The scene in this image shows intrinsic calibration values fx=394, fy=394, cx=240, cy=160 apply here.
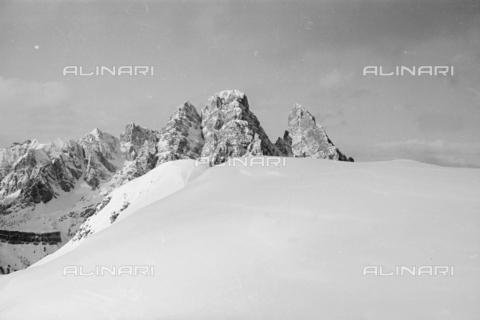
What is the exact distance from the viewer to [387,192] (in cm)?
799

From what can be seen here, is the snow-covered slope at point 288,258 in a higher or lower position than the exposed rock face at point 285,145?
lower

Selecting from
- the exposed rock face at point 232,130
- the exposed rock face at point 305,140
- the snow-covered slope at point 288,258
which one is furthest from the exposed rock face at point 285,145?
the snow-covered slope at point 288,258

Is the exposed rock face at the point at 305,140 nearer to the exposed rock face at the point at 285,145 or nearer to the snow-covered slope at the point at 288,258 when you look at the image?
the exposed rock face at the point at 285,145

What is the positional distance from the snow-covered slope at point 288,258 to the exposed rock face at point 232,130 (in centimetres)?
12071

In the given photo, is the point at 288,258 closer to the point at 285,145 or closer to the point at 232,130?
the point at 232,130

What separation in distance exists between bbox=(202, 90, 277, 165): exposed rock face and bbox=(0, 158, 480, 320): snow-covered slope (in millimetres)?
120715

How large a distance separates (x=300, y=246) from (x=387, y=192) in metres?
2.44

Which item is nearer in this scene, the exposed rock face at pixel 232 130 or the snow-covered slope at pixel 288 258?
the snow-covered slope at pixel 288 258

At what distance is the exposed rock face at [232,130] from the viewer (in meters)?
149

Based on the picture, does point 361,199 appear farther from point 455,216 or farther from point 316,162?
point 316,162

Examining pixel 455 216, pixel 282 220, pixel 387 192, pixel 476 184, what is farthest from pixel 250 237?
pixel 476 184

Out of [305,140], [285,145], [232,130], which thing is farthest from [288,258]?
[285,145]

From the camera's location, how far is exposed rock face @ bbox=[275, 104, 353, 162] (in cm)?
16225

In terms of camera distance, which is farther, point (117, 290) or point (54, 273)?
point (54, 273)
